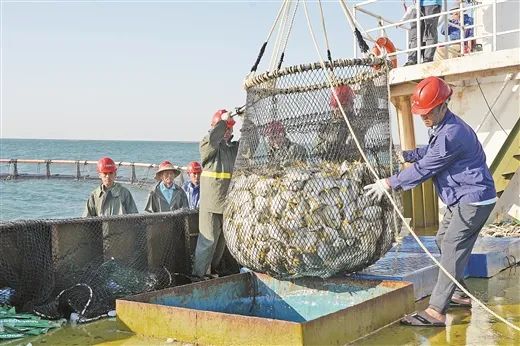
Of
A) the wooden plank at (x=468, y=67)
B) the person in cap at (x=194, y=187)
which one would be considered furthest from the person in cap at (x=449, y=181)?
the wooden plank at (x=468, y=67)

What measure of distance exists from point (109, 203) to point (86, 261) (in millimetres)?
1034

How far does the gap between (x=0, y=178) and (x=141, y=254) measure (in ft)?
114

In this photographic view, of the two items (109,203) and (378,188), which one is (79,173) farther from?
(378,188)

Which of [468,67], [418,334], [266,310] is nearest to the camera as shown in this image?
[418,334]

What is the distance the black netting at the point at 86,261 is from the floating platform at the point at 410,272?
1.97 m

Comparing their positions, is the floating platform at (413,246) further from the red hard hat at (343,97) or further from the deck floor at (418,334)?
the red hard hat at (343,97)

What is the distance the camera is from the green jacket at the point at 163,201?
7309 mm

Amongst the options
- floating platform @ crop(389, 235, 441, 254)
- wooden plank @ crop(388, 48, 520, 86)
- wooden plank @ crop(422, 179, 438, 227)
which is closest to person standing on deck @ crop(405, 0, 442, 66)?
wooden plank @ crop(388, 48, 520, 86)

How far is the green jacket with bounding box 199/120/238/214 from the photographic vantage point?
6043 millimetres

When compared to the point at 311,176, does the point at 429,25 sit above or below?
above

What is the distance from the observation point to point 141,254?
19.8ft

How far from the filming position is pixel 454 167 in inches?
184

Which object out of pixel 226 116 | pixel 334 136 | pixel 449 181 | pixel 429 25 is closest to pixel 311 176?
pixel 334 136

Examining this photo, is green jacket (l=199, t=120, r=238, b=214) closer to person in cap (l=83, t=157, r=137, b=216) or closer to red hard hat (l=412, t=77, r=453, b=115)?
person in cap (l=83, t=157, r=137, b=216)
